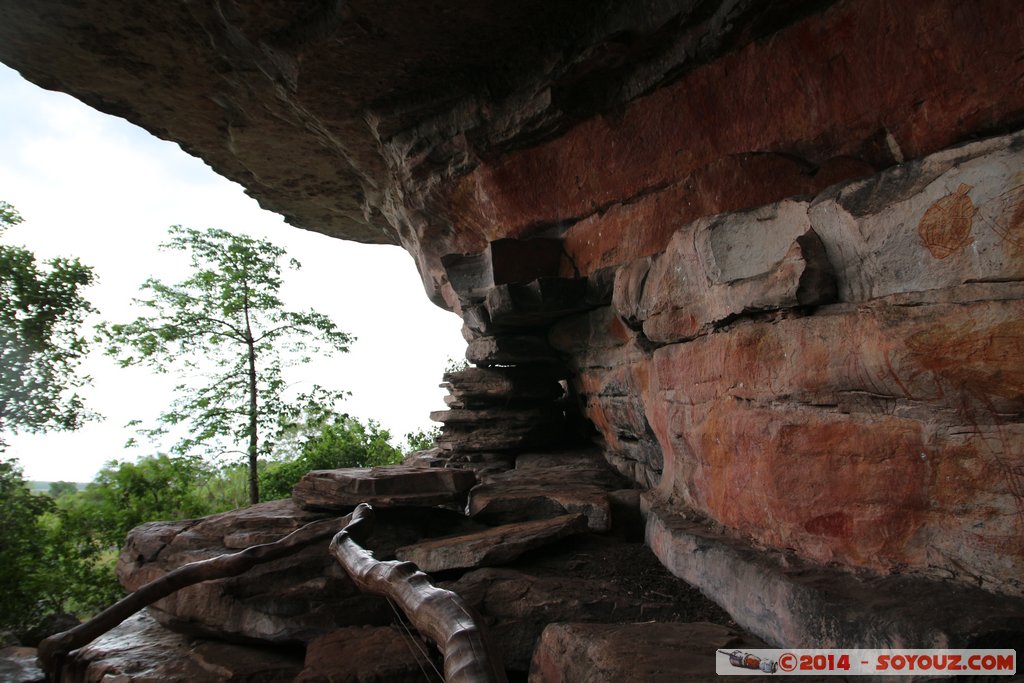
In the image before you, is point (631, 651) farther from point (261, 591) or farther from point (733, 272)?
point (261, 591)

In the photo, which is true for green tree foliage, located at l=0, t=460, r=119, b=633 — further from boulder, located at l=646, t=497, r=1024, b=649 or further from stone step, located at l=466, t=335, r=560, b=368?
boulder, located at l=646, t=497, r=1024, b=649

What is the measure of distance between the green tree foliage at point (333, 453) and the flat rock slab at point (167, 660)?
6180 mm

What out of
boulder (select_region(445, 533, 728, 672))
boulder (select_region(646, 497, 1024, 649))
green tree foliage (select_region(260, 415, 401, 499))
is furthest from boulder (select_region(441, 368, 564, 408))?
green tree foliage (select_region(260, 415, 401, 499))

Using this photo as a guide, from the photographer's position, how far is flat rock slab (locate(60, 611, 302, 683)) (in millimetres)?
4184

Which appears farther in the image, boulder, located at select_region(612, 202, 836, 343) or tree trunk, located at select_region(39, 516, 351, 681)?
tree trunk, located at select_region(39, 516, 351, 681)

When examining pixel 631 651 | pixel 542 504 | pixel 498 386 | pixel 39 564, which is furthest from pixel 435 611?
pixel 39 564

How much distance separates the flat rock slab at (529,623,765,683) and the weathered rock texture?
1.34 ft

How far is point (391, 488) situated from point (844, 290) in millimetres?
3671

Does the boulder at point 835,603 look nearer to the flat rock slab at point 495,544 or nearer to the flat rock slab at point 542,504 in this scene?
the flat rock slab at point 495,544

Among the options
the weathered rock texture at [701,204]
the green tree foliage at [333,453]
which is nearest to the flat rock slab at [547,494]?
the weathered rock texture at [701,204]

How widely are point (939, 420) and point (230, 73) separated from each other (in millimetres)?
6438

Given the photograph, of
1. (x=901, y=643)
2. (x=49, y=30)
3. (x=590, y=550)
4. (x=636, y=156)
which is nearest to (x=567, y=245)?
(x=636, y=156)

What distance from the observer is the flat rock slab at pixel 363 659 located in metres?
3.59

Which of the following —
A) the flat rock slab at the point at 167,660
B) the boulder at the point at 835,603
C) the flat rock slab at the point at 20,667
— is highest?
the boulder at the point at 835,603
